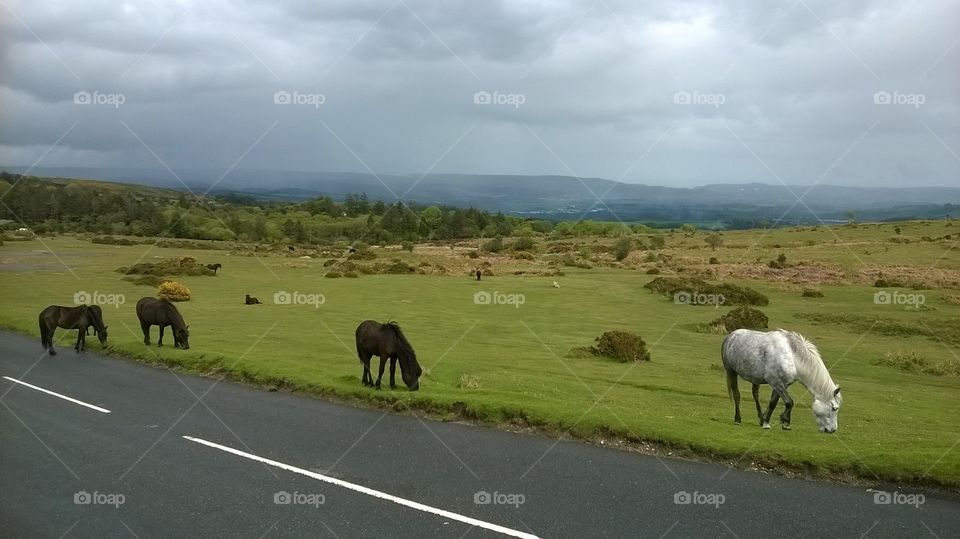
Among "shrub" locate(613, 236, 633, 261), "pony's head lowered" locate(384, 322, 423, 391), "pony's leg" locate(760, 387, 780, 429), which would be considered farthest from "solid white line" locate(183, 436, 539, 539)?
"shrub" locate(613, 236, 633, 261)

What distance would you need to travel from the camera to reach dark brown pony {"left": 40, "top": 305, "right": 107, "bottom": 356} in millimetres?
26953

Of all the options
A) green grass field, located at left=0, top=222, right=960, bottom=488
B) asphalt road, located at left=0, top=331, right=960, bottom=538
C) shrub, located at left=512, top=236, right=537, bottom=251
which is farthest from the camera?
shrub, located at left=512, top=236, right=537, bottom=251

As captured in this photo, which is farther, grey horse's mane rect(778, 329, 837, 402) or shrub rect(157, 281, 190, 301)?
shrub rect(157, 281, 190, 301)

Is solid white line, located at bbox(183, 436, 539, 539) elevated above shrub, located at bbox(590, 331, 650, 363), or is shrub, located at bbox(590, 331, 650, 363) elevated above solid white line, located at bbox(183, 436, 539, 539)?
shrub, located at bbox(590, 331, 650, 363)

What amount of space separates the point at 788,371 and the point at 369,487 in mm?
10665

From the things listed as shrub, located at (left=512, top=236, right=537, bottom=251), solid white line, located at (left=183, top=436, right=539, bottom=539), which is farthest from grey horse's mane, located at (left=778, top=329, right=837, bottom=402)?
shrub, located at (left=512, top=236, right=537, bottom=251)

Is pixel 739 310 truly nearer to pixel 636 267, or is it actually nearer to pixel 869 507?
pixel 869 507

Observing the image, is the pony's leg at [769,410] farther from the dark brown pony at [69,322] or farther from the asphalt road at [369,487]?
the dark brown pony at [69,322]

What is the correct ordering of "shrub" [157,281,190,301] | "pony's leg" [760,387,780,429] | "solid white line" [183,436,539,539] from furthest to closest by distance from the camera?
"shrub" [157,281,190,301] → "pony's leg" [760,387,780,429] → "solid white line" [183,436,539,539]

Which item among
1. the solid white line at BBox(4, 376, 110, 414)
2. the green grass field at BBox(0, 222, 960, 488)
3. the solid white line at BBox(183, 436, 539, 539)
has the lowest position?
the solid white line at BBox(4, 376, 110, 414)

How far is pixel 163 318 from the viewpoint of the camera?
27.8m

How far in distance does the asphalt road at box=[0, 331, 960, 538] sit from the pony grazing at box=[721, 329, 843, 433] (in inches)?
138

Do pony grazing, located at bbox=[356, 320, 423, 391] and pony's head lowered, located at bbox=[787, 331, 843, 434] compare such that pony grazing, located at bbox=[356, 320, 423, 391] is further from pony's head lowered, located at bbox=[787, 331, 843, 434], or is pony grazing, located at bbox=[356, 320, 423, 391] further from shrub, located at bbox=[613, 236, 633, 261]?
shrub, located at bbox=[613, 236, 633, 261]

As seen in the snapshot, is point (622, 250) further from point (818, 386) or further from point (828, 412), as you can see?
point (828, 412)
